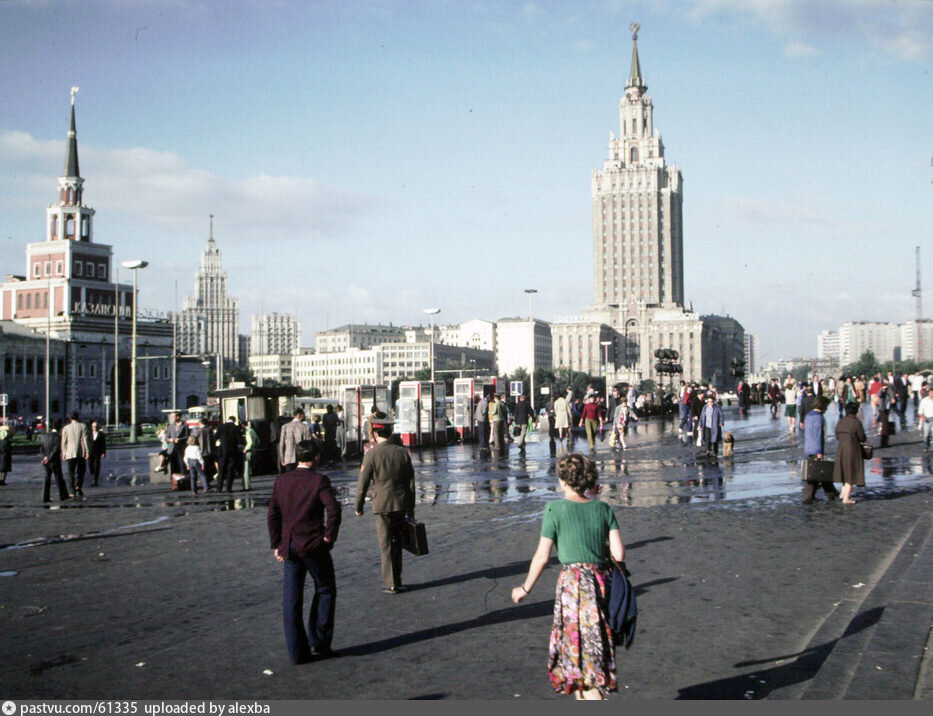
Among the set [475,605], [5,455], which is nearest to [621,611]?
[475,605]

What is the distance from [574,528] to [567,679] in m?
0.84

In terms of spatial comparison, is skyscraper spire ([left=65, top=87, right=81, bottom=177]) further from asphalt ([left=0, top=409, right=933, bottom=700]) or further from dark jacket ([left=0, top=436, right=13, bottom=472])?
asphalt ([left=0, top=409, right=933, bottom=700])

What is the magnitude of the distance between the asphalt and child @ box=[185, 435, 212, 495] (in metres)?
3.64

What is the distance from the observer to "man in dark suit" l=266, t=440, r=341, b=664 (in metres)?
7.25

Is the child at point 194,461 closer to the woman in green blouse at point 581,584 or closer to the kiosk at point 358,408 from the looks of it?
the kiosk at point 358,408

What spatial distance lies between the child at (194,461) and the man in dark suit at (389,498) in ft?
39.0

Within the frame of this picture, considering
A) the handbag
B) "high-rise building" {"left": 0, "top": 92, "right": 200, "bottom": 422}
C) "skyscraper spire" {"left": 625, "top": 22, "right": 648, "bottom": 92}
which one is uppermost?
"skyscraper spire" {"left": 625, "top": 22, "right": 648, "bottom": 92}

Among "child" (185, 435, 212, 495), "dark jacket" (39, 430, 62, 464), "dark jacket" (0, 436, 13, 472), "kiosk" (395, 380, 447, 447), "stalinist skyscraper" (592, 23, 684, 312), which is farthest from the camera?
"stalinist skyscraper" (592, 23, 684, 312)

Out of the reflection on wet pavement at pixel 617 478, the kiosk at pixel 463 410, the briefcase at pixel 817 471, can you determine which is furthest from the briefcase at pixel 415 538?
the kiosk at pixel 463 410

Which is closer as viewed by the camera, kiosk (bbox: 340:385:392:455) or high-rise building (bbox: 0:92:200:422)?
kiosk (bbox: 340:385:392:455)

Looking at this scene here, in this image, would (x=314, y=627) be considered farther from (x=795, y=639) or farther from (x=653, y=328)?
(x=653, y=328)

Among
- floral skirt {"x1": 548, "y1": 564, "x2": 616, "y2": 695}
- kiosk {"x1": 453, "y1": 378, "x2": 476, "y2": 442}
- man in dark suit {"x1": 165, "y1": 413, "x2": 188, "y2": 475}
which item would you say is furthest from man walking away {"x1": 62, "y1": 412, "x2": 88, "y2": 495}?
kiosk {"x1": 453, "y1": 378, "x2": 476, "y2": 442}

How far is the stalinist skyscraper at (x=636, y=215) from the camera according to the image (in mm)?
183375

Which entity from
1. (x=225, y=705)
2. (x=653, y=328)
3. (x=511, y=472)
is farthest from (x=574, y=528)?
(x=653, y=328)
